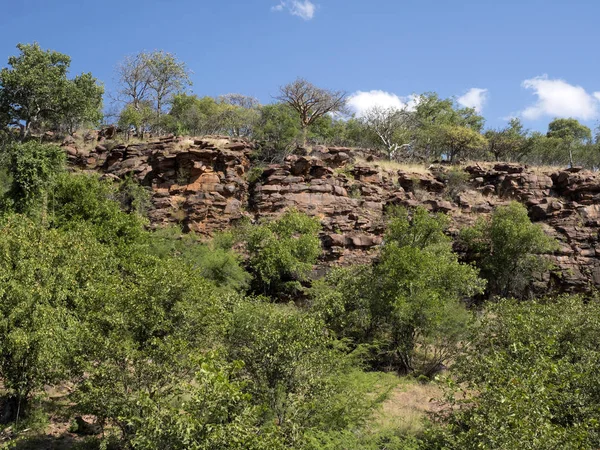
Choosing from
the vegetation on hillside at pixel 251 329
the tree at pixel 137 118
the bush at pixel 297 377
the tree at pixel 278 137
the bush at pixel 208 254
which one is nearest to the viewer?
the vegetation on hillside at pixel 251 329

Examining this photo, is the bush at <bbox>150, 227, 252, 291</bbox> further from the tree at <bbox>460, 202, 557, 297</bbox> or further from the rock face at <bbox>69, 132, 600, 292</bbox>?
the tree at <bbox>460, 202, 557, 297</bbox>

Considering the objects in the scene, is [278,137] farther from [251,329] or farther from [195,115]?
[251,329]

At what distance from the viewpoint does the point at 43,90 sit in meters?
38.8

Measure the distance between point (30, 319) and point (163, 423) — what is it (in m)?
6.42

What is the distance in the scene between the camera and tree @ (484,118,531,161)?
5375 centimetres

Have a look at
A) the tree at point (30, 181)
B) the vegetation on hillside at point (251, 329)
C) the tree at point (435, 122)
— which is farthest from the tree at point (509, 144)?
the tree at point (30, 181)

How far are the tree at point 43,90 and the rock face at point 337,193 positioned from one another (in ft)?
10.6

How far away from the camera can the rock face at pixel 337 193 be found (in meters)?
36.2

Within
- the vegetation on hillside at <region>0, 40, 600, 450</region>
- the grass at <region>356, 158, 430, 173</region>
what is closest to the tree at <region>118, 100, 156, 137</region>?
the vegetation on hillside at <region>0, 40, 600, 450</region>

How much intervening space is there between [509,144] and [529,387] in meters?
49.3

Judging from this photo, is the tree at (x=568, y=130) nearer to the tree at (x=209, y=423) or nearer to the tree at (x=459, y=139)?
the tree at (x=459, y=139)

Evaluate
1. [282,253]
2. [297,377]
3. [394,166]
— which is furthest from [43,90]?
[297,377]

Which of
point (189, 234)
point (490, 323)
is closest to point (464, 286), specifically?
point (490, 323)

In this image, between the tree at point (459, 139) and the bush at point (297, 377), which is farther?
the tree at point (459, 139)
